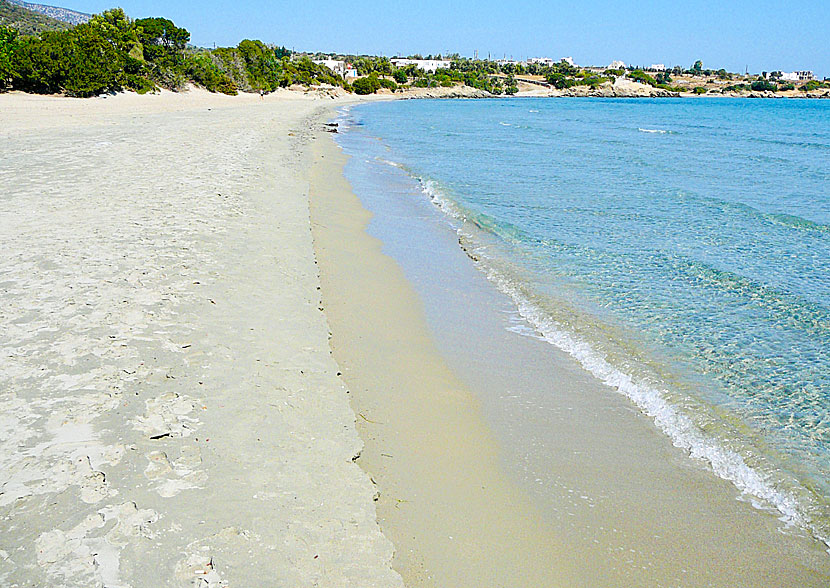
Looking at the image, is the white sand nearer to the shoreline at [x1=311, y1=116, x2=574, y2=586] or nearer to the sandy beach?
the sandy beach

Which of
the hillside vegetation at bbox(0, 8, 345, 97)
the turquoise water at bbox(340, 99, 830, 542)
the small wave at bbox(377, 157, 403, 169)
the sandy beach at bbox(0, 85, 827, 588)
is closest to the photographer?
the sandy beach at bbox(0, 85, 827, 588)

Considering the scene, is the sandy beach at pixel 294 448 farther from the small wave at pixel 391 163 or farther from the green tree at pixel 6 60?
the green tree at pixel 6 60

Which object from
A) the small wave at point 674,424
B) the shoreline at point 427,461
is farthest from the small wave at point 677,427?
the shoreline at point 427,461

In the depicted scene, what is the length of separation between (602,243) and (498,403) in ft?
20.4

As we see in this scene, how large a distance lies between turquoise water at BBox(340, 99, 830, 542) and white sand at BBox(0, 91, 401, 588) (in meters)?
2.71

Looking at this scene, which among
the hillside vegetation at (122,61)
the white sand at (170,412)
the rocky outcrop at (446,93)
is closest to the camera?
the white sand at (170,412)

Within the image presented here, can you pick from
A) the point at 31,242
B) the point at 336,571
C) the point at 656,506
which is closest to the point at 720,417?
the point at 656,506

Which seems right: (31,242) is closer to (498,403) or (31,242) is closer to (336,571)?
(498,403)

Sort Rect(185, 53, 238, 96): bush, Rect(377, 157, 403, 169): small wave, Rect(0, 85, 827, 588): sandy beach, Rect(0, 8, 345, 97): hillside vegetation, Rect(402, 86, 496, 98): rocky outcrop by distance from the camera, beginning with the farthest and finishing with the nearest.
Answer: Rect(402, 86, 496, 98): rocky outcrop → Rect(185, 53, 238, 96): bush → Rect(0, 8, 345, 97): hillside vegetation → Rect(377, 157, 403, 169): small wave → Rect(0, 85, 827, 588): sandy beach

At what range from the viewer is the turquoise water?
15.3 ft

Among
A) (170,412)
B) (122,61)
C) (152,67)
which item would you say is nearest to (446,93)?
(152,67)

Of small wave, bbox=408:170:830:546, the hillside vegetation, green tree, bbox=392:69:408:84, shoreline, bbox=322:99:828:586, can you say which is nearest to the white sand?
shoreline, bbox=322:99:828:586

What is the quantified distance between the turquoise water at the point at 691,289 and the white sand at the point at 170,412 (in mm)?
2711

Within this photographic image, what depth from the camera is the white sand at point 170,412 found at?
2809mm
